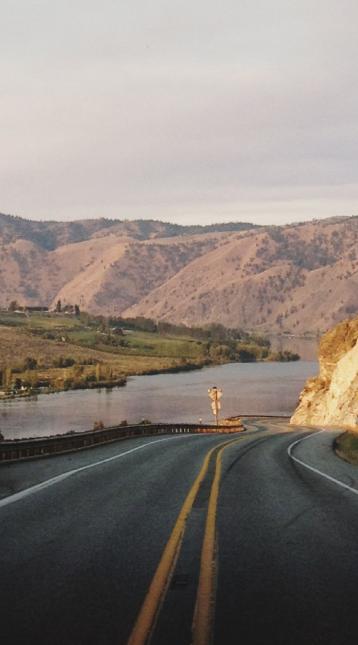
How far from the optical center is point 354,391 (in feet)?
210

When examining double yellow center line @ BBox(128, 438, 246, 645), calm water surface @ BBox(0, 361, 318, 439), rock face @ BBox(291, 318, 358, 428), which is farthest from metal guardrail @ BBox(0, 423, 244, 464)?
calm water surface @ BBox(0, 361, 318, 439)

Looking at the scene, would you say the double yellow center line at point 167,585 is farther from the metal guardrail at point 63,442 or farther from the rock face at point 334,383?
the rock face at point 334,383

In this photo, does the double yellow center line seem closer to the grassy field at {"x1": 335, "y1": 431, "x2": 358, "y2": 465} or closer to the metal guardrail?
the metal guardrail

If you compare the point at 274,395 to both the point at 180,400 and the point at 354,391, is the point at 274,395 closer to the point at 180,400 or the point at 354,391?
the point at 180,400

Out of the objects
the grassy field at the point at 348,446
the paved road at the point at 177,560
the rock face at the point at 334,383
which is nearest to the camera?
the paved road at the point at 177,560

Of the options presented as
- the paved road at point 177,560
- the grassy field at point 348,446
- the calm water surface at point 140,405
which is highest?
the paved road at point 177,560

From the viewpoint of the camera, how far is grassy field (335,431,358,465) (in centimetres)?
2838

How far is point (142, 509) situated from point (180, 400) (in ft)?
422

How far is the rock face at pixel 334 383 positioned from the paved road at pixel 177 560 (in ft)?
160

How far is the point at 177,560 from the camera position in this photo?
890 cm

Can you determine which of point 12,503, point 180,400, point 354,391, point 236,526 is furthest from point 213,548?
point 180,400

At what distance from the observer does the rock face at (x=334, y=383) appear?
217 ft

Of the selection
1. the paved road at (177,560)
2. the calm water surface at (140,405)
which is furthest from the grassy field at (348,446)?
the calm water surface at (140,405)

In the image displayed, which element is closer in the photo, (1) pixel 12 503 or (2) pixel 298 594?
(2) pixel 298 594
